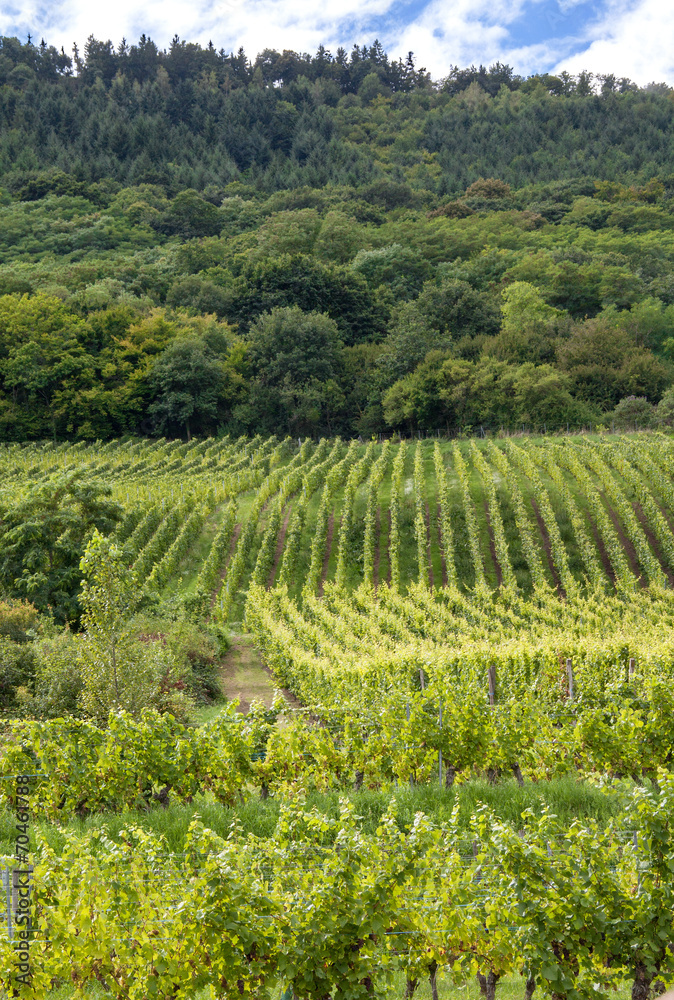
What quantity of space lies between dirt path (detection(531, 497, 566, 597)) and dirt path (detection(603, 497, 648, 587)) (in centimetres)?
262

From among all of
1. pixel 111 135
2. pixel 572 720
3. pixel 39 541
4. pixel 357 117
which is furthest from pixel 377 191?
pixel 572 720

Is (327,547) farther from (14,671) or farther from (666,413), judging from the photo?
(666,413)

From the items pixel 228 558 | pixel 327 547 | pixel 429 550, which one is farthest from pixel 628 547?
pixel 228 558

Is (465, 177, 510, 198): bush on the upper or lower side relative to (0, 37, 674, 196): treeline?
lower

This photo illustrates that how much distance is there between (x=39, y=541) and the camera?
22500 mm

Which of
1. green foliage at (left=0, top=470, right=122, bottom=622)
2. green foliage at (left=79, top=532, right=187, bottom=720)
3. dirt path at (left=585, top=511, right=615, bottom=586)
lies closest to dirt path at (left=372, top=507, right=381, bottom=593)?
dirt path at (left=585, top=511, right=615, bottom=586)

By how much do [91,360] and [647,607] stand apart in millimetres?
41617

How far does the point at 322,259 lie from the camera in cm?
7175

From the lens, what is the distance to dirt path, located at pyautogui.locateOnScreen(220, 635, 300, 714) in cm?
1800

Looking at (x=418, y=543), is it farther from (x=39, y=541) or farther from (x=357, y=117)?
(x=357, y=117)

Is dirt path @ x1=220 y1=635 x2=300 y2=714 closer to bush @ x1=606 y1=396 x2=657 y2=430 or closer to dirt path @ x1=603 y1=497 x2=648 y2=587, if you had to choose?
dirt path @ x1=603 y1=497 x2=648 y2=587

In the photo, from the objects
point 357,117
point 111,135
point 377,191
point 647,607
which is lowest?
point 647,607

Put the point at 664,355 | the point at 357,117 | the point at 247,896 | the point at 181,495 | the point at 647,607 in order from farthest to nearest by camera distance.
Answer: the point at 357,117, the point at 664,355, the point at 181,495, the point at 647,607, the point at 247,896

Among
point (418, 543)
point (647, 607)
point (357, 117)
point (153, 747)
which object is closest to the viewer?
point (153, 747)
